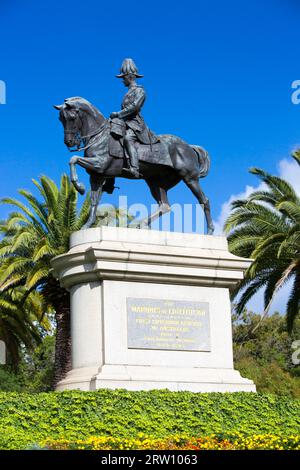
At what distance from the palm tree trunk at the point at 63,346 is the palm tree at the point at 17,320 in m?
4.12

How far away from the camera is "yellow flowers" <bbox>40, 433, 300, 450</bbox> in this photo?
12.6 meters

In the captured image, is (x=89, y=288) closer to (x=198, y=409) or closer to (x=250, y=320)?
(x=198, y=409)

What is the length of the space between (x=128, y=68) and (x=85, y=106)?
4.65 feet

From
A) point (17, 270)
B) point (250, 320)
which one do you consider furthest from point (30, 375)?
point (17, 270)

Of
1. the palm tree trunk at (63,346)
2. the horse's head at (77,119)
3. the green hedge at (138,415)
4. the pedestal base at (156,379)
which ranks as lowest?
the green hedge at (138,415)

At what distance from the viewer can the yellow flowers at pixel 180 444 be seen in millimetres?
12609

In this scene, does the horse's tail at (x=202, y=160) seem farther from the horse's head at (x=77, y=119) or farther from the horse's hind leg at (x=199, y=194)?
the horse's head at (x=77, y=119)

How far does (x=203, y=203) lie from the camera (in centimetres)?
2020

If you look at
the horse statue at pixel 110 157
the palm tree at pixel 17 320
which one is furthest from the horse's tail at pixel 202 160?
the palm tree at pixel 17 320

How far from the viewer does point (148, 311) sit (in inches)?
703

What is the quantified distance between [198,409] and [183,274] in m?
3.18

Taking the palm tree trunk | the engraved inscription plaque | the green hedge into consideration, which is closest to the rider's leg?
the engraved inscription plaque

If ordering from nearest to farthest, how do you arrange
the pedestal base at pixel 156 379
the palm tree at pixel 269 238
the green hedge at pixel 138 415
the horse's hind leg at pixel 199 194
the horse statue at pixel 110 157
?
the green hedge at pixel 138 415, the pedestal base at pixel 156 379, the horse statue at pixel 110 157, the horse's hind leg at pixel 199 194, the palm tree at pixel 269 238

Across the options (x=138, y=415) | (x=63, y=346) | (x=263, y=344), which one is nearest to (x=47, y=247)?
(x=63, y=346)
